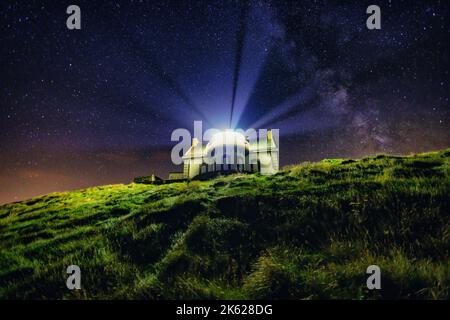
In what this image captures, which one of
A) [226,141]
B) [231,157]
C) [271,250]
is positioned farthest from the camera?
[226,141]

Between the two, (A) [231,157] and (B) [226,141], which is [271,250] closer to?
(A) [231,157]

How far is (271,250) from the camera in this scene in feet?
14.6

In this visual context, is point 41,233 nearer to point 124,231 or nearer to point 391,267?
point 124,231

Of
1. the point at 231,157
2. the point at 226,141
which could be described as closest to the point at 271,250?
the point at 231,157

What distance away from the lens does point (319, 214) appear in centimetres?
572

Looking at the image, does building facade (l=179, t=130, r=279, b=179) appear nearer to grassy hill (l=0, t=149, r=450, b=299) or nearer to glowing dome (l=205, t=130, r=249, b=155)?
glowing dome (l=205, t=130, r=249, b=155)

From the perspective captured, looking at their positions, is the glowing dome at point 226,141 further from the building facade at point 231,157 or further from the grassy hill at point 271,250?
the grassy hill at point 271,250

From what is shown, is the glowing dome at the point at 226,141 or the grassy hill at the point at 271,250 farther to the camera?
the glowing dome at the point at 226,141

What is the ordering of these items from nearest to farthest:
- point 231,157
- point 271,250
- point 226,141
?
1. point 271,250
2. point 231,157
3. point 226,141

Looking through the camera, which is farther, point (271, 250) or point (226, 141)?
point (226, 141)

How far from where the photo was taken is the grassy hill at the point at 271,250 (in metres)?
3.36

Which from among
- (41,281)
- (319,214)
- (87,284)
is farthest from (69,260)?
(319,214)

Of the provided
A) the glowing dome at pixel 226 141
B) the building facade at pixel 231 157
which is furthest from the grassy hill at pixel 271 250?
the glowing dome at pixel 226 141

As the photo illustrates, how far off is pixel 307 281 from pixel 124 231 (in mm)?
5603
